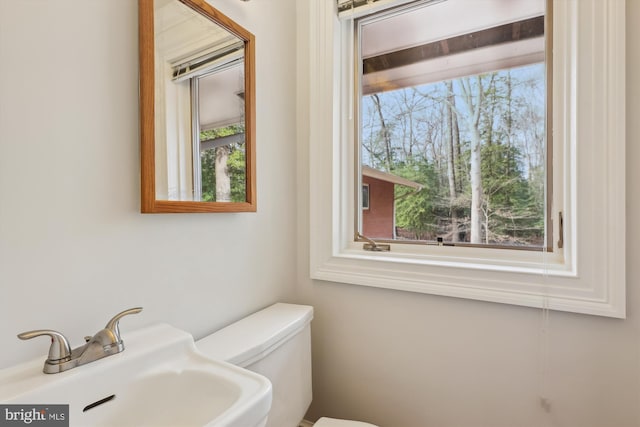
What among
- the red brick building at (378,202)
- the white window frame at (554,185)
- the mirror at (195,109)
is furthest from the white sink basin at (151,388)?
the red brick building at (378,202)

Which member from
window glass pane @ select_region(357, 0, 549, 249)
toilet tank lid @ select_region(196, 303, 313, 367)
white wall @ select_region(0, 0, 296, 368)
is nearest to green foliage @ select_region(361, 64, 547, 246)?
window glass pane @ select_region(357, 0, 549, 249)

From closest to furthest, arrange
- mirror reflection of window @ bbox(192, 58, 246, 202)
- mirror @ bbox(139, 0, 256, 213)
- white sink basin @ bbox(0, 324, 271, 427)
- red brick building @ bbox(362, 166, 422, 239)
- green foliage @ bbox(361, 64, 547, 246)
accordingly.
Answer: white sink basin @ bbox(0, 324, 271, 427) < mirror @ bbox(139, 0, 256, 213) < mirror reflection of window @ bbox(192, 58, 246, 202) < green foliage @ bbox(361, 64, 547, 246) < red brick building @ bbox(362, 166, 422, 239)

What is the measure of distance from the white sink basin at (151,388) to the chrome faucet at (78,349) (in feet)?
0.04

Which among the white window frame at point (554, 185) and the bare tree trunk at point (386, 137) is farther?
the bare tree trunk at point (386, 137)

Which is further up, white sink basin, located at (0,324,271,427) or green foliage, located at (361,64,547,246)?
green foliage, located at (361,64,547,246)

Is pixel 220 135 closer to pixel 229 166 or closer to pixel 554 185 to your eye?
pixel 229 166

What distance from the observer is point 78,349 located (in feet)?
1.95

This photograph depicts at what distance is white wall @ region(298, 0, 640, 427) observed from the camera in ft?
2.72

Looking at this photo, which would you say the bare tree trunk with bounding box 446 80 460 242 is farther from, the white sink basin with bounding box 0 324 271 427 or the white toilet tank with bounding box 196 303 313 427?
the white sink basin with bounding box 0 324 271 427

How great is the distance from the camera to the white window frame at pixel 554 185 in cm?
82

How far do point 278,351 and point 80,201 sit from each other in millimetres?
669

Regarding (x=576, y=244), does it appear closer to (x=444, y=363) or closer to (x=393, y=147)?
(x=444, y=363)

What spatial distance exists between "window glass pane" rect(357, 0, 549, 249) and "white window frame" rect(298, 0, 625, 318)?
0.07 meters

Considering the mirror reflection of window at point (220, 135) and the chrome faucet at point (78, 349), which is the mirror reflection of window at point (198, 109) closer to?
the mirror reflection of window at point (220, 135)
